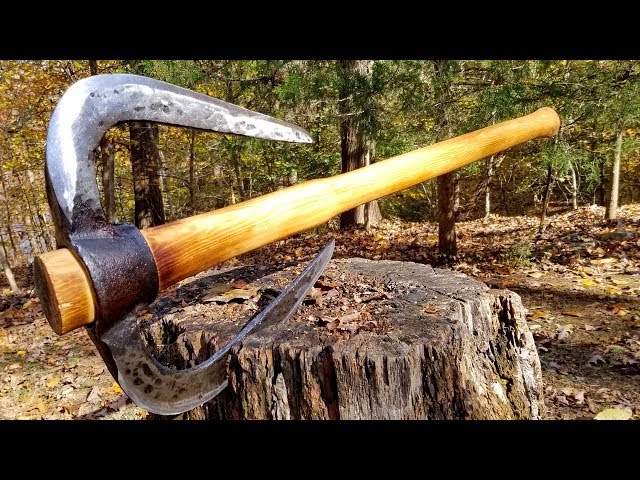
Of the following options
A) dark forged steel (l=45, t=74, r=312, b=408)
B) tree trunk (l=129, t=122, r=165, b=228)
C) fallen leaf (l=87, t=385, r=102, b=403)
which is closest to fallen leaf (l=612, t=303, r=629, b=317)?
dark forged steel (l=45, t=74, r=312, b=408)

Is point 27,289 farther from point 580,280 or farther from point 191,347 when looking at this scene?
point 580,280

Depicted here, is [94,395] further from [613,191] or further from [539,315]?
[613,191]

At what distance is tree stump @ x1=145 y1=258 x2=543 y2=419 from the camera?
199 cm

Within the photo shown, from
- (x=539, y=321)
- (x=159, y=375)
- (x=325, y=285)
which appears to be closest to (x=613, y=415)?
(x=539, y=321)

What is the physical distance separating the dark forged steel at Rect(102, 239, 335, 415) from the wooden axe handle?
0.16 meters

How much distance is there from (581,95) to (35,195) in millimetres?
16146

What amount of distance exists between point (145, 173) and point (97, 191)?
306 inches

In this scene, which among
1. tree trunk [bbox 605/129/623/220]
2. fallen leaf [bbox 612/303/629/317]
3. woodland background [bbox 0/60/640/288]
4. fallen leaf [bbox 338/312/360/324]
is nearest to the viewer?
fallen leaf [bbox 338/312/360/324]

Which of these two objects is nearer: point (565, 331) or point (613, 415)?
point (613, 415)

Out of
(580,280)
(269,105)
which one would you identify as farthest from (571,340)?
(269,105)

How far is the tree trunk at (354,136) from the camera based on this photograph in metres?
5.53

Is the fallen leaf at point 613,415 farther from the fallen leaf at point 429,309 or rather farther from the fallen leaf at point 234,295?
the fallen leaf at point 234,295

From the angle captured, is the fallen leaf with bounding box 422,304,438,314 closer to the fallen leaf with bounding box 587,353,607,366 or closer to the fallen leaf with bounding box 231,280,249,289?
the fallen leaf with bounding box 231,280,249,289

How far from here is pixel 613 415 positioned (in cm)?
295
